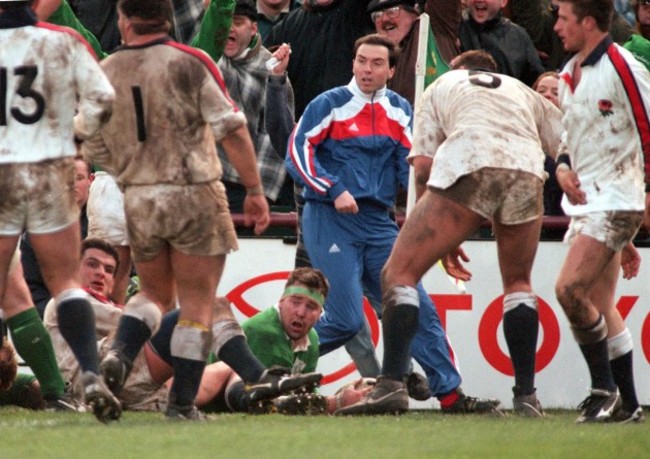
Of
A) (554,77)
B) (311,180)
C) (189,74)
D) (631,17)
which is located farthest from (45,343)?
(631,17)

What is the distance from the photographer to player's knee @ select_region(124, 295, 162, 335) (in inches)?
326

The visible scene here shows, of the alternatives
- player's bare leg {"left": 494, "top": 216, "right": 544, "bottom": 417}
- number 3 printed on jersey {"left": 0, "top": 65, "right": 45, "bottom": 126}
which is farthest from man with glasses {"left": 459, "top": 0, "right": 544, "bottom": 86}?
number 3 printed on jersey {"left": 0, "top": 65, "right": 45, "bottom": 126}

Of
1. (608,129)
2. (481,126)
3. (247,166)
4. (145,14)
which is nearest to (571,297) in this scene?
(608,129)

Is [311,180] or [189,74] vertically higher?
[189,74]

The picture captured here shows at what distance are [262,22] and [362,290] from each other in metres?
3.48

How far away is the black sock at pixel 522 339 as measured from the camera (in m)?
8.94

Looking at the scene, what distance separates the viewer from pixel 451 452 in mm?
6805

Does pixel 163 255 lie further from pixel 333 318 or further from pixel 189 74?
pixel 333 318

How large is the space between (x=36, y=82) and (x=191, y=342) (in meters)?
1.50

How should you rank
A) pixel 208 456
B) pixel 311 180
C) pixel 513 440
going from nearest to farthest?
pixel 208 456
pixel 513 440
pixel 311 180

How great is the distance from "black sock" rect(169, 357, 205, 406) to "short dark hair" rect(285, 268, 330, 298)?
221cm

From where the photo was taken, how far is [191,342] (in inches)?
316

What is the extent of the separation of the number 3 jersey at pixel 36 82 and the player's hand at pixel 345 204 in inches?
119

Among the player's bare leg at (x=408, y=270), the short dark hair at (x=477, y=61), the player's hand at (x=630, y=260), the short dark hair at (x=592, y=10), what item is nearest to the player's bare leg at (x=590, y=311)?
the player's hand at (x=630, y=260)
